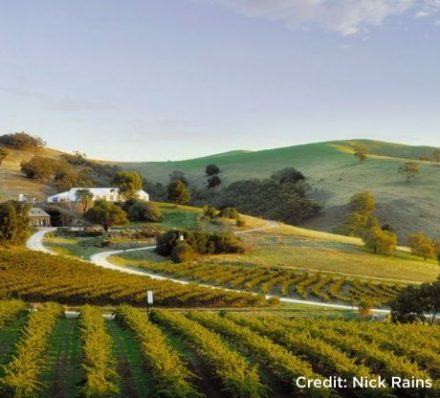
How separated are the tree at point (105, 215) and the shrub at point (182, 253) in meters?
20.0

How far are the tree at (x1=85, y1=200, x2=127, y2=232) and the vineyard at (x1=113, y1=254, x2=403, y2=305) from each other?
19.5 m

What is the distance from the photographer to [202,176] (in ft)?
579

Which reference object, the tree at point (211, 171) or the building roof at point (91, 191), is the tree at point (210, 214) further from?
the tree at point (211, 171)

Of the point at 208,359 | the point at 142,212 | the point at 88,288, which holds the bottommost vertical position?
the point at 88,288

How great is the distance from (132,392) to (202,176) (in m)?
161

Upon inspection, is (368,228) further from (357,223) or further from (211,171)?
(211,171)

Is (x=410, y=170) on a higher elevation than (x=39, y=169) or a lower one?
higher

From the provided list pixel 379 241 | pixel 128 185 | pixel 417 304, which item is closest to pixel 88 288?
pixel 417 304

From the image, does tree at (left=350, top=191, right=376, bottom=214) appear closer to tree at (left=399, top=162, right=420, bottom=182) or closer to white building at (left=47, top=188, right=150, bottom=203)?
tree at (left=399, top=162, right=420, bottom=182)

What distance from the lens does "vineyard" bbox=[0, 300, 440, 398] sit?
14.5 m

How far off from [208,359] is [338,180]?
130m

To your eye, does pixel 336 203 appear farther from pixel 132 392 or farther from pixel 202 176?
pixel 132 392

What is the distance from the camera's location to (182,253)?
6384 cm

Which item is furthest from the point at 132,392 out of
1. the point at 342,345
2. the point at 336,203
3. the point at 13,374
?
the point at 336,203
